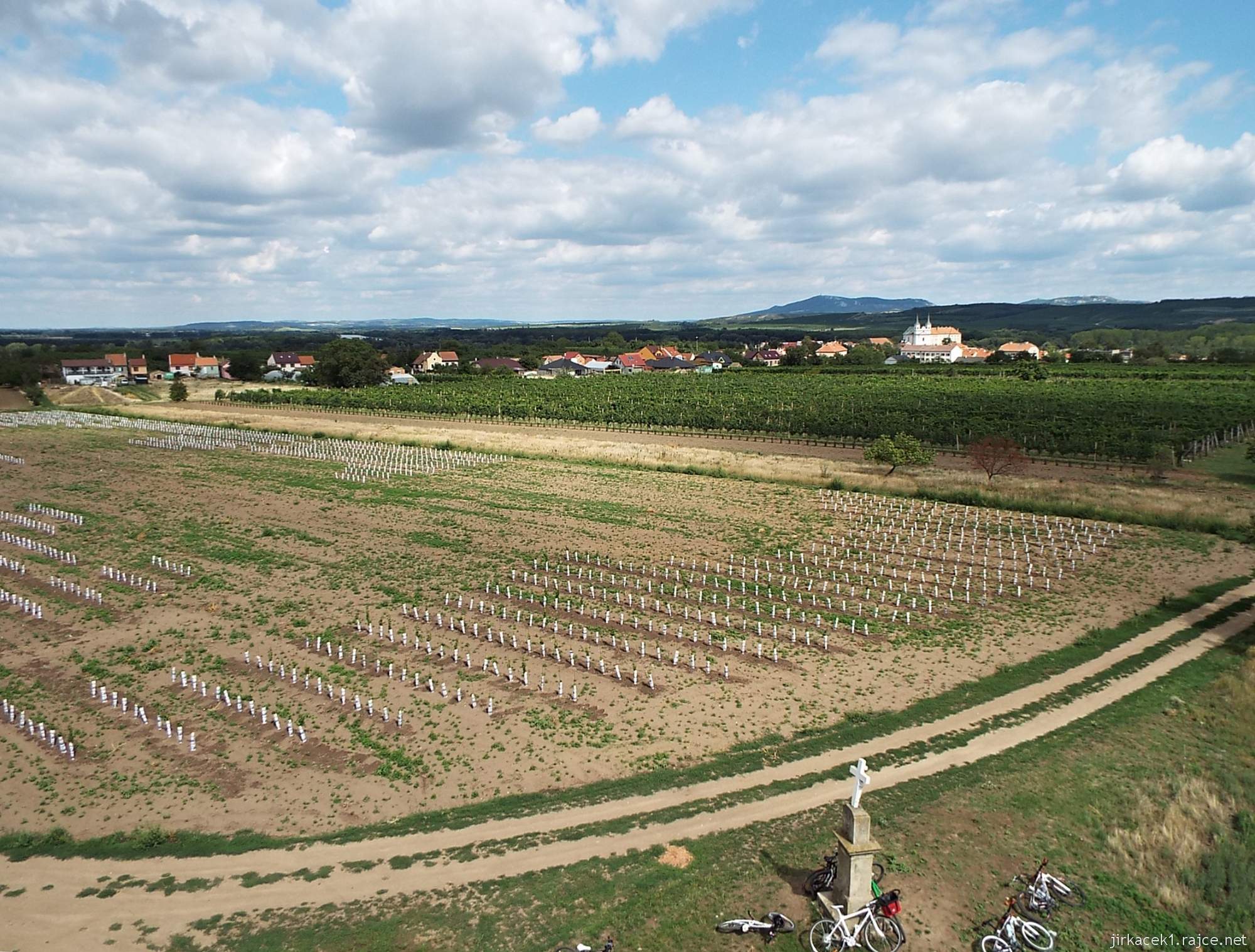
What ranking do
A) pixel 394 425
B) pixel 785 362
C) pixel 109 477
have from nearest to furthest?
1. pixel 109 477
2. pixel 394 425
3. pixel 785 362

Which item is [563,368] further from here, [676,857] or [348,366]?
[676,857]

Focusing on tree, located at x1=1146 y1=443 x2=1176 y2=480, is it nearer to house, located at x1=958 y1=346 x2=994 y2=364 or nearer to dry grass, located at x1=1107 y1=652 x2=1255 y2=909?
dry grass, located at x1=1107 y1=652 x2=1255 y2=909

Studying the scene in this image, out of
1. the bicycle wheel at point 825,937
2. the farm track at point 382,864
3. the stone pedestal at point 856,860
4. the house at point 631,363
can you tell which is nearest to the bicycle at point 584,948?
the farm track at point 382,864

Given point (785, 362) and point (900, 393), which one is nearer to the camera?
point (900, 393)

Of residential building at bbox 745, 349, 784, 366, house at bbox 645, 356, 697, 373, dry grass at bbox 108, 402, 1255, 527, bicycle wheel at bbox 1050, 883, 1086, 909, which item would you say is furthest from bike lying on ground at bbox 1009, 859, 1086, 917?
residential building at bbox 745, 349, 784, 366

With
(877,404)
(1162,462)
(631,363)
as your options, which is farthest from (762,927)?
(631,363)

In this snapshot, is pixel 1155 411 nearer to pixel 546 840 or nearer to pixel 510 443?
pixel 510 443

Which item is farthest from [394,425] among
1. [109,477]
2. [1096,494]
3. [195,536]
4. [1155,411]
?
[1155,411]
